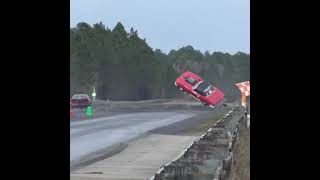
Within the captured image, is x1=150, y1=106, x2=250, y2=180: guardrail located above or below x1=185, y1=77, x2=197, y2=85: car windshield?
below

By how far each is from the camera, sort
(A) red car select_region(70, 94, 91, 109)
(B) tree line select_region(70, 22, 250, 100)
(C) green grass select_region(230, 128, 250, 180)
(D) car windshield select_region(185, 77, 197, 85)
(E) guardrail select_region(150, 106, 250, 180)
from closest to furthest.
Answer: (E) guardrail select_region(150, 106, 250, 180) < (C) green grass select_region(230, 128, 250, 180) < (A) red car select_region(70, 94, 91, 109) < (D) car windshield select_region(185, 77, 197, 85) < (B) tree line select_region(70, 22, 250, 100)

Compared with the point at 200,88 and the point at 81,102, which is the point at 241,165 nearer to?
the point at 81,102

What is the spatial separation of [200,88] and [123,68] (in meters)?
29.2

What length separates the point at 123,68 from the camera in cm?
7406

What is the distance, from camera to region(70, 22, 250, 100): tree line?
234 ft

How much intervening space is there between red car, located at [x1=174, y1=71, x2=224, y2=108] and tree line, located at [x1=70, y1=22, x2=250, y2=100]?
565 inches

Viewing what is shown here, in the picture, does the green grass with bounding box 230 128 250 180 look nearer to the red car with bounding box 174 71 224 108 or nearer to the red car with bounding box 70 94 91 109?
the red car with bounding box 70 94 91 109

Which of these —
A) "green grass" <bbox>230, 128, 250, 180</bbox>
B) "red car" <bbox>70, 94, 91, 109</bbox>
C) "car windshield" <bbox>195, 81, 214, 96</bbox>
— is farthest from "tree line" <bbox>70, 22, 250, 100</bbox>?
"green grass" <bbox>230, 128, 250, 180</bbox>

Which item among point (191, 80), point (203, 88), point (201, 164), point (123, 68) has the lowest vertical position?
point (201, 164)

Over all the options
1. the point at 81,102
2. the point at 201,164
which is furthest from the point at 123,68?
the point at 201,164
